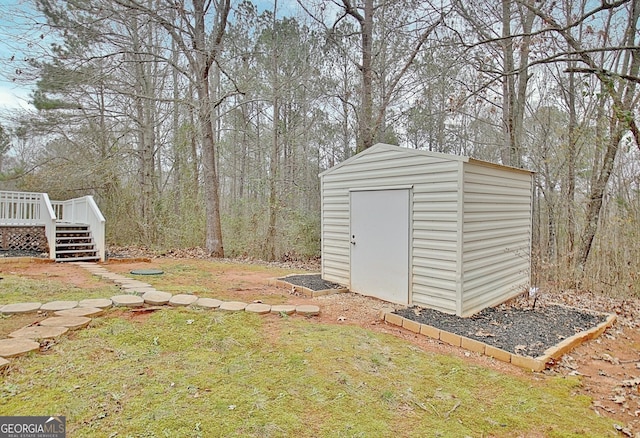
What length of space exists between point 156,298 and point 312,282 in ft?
8.14

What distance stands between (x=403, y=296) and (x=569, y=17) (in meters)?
6.29

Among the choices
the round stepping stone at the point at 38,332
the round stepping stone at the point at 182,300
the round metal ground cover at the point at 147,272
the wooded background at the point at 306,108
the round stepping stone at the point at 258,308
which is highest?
the wooded background at the point at 306,108

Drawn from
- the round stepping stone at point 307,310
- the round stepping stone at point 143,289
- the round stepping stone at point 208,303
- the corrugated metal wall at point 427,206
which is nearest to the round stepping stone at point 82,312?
the round stepping stone at point 143,289

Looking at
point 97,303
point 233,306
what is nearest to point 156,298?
point 97,303

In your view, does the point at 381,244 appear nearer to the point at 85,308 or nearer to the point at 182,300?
the point at 182,300

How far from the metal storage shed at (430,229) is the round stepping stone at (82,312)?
3391 millimetres

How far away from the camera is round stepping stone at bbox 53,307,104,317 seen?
3742 millimetres

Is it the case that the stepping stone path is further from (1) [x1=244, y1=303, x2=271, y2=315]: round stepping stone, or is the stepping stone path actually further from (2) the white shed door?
(2) the white shed door

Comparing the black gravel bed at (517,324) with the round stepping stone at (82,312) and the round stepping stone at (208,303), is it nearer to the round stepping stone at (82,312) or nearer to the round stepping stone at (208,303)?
the round stepping stone at (208,303)

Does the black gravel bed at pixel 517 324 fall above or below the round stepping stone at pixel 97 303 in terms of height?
below

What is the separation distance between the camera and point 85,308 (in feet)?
12.9

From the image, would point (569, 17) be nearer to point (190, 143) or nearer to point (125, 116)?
point (190, 143)

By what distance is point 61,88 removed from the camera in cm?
930

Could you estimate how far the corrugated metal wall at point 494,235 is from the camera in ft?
14.5
